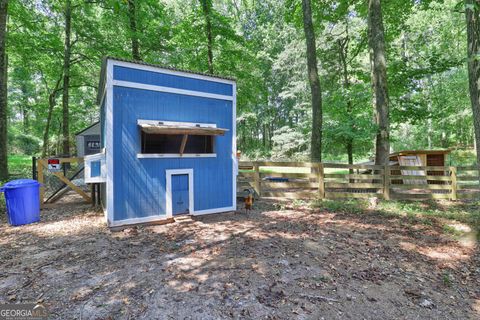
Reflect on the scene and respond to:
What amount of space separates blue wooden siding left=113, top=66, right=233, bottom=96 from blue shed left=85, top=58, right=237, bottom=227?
0.7 inches

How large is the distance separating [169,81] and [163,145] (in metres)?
1.47

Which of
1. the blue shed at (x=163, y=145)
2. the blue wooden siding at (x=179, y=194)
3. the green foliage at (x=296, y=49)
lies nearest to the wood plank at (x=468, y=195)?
the green foliage at (x=296, y=49)

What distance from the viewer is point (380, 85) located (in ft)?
27.3

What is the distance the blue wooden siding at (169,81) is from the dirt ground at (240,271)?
3.15 metres

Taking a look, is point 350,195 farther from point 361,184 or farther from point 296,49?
point 296,49

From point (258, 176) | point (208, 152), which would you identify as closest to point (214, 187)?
point (208, 152)

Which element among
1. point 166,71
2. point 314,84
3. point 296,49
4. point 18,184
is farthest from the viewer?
point 296,49

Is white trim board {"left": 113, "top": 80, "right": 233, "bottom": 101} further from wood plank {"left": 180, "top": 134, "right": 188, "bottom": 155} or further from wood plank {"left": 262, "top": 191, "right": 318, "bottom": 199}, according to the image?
wood plank {"left": 262, "top": 191, "right": 318, "bottom": 199}

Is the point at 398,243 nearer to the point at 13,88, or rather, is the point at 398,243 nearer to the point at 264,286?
the point at 264,286

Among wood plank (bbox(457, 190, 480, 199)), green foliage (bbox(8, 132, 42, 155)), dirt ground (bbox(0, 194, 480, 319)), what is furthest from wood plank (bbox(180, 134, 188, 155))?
green foliage (bbox(8, 132, 42, 155))

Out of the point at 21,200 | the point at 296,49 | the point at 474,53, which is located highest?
the point at 296,49

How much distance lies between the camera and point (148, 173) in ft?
18.0

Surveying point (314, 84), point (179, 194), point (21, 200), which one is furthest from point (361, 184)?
point (21, 200)

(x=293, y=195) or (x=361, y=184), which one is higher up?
(x=361, y=184)
